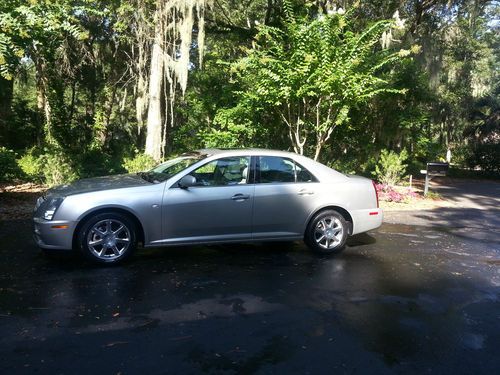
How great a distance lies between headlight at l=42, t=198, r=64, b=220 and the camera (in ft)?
18.1

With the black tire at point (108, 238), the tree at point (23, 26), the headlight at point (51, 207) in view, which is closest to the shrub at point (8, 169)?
the tree at point (23, 26)

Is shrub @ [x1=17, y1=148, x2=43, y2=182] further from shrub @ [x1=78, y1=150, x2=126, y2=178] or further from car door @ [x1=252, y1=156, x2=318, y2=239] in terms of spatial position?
car door @ [x1=252, y1=156, x2=318, y2=239]

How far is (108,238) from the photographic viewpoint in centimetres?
571

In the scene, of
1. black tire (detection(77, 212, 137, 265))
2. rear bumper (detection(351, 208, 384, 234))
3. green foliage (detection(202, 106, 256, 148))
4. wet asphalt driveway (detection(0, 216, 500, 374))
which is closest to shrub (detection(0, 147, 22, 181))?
green foliage (detection(202, 106, 256, 148))

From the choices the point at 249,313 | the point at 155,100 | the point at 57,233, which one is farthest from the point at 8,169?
the point at 249,313

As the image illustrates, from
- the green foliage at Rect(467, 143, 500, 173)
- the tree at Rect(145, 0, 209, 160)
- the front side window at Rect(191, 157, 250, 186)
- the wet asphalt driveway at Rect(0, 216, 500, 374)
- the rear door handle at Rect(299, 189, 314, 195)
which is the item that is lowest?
the wet asphalt driveway at Rect(0, 216, 500, 374)

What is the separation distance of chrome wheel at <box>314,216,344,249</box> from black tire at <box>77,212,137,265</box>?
263 centimetres

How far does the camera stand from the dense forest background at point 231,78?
37.0ft

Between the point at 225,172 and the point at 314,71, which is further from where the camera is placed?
the point at 314,71

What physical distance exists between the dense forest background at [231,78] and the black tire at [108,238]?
260 centimetres

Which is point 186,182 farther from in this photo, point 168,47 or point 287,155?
point 168,47

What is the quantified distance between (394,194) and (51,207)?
9553mm

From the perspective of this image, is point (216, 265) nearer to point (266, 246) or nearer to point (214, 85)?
point (266, 246)

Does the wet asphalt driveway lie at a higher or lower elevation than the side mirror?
lower
